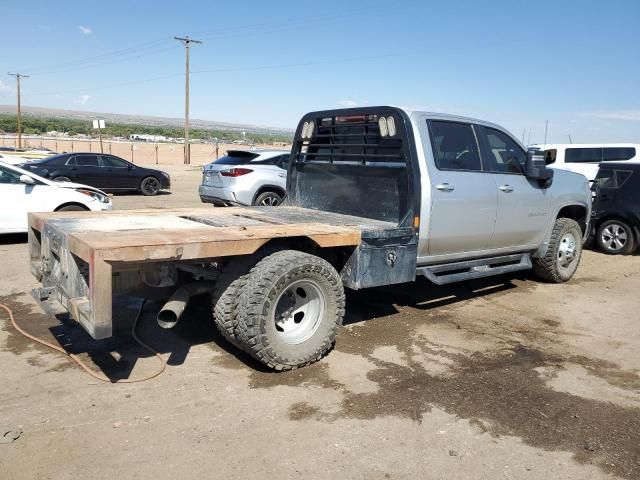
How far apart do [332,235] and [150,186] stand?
50.5ft

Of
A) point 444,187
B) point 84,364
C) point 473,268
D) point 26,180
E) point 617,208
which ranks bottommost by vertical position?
Result: point 84,364

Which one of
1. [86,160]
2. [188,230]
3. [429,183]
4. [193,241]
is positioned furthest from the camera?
[86,160]

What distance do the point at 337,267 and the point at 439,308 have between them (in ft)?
6.29

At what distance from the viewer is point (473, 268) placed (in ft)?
20.1

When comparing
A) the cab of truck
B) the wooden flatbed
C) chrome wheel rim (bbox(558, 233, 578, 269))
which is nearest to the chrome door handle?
the cab of truck

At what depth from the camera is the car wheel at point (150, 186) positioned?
18.6 meters

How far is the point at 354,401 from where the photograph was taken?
398 centimetres

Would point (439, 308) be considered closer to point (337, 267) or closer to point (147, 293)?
point (337, 267)

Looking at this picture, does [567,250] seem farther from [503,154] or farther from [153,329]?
[153,329]

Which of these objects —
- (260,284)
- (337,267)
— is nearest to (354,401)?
(260,284)

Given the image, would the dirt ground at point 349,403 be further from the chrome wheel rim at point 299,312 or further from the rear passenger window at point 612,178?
the rear passenger window at point 612,178

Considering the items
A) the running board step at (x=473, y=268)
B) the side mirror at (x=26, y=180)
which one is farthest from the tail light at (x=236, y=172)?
the running board step at (x=473, y=268)

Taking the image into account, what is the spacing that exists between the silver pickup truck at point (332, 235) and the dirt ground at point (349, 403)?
0.49 m

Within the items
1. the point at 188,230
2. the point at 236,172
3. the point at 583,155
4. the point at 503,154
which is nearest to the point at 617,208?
the point at 503,154
